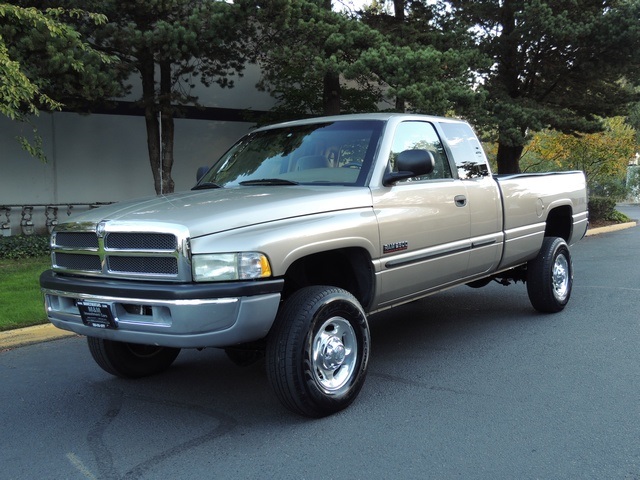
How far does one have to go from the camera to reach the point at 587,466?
3371mm

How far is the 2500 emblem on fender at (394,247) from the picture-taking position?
4527mm

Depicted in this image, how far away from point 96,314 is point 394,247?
2091mm

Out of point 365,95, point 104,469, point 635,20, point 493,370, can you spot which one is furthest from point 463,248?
point 635,20

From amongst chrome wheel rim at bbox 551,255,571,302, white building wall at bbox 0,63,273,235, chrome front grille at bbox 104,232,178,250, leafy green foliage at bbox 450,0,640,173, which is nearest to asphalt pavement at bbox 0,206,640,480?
chrome wheel rim at bbox 551,255,571,302

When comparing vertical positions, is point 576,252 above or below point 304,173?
below

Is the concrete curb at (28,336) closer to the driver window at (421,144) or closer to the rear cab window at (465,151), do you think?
the driver window at (421,144)

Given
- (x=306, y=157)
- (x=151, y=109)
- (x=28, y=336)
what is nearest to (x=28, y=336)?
(x=28, y=336)

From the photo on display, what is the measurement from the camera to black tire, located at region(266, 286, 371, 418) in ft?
12.4

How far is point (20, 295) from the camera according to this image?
7.77 metres

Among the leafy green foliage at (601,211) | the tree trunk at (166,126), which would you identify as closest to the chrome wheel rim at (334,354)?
the tree trunk at (166,126)

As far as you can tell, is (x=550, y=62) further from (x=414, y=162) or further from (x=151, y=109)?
(x=414, y=162)

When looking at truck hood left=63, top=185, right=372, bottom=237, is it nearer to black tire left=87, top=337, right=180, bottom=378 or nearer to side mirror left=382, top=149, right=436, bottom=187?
side mirror left=382, top=149, right=436, bottom=187

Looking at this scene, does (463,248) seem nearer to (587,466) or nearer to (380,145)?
(380,145)

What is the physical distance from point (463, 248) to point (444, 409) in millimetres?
1608
